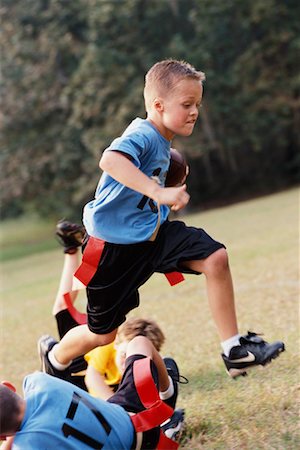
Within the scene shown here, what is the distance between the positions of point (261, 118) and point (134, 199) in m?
26.7

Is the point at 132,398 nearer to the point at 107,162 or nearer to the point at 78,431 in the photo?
the point at 78,431

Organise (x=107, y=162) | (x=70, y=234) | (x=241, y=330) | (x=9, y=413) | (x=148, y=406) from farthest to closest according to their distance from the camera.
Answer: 1. (x=241, y=330)
2. (x=70, y=234)
3. (x=107, y=162)
4. (x=148, y=406)
5. (x=9, y=413)

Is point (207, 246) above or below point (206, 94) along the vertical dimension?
above

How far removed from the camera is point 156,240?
3.54 meters

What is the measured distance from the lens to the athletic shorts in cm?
307

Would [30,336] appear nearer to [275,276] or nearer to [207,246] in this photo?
[275,276]

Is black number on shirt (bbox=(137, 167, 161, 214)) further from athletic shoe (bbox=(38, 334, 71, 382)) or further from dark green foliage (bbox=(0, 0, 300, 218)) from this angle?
dark green foliage (bbox=(0, 0, 300, 218))

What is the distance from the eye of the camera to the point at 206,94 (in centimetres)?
2869

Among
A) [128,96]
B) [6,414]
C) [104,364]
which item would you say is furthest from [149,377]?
[128,96]

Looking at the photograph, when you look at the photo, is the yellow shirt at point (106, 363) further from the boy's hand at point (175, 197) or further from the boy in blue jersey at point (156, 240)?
the boy's hand at point (175, 197)

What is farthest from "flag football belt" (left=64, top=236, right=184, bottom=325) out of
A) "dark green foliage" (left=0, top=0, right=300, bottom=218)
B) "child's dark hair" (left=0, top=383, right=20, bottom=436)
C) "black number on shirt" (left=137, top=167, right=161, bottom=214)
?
"dark green foliage" (left=0, top=0, right=300, bottom=218)

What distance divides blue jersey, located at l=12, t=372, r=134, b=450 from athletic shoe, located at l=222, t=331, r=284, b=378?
0.72 metres

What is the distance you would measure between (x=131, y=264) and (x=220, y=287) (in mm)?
441

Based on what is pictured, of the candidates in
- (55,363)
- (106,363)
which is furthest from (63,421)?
(106,363)
